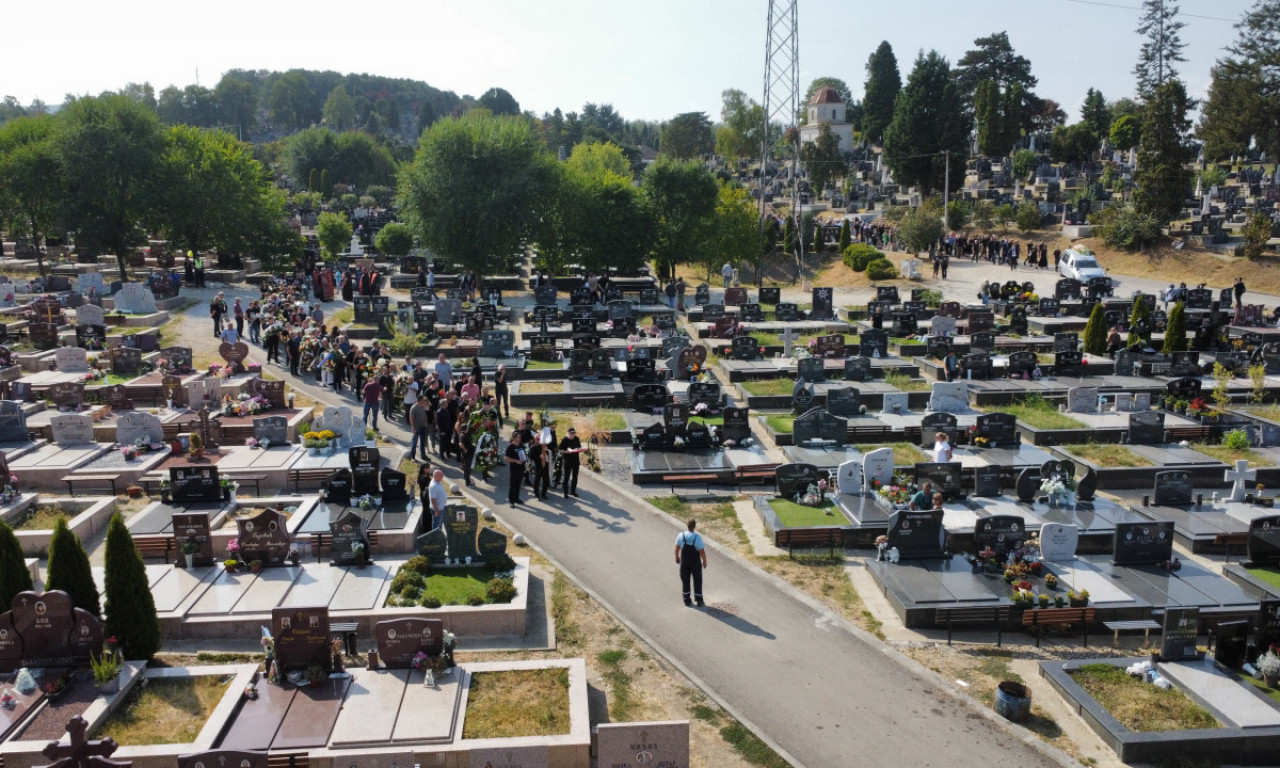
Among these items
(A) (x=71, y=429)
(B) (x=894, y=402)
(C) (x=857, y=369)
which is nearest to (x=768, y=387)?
(C) (x=857, y=369)

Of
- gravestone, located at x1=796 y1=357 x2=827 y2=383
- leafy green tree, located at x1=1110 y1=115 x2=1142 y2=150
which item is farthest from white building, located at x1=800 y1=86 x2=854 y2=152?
gravestone, located at x1=796 y1=357 x2=827 y2=383

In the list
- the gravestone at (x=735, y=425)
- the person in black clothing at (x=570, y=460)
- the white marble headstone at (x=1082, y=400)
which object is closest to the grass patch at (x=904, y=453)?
the gravestone at (x=735, y=425)

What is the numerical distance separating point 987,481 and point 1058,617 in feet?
17.2

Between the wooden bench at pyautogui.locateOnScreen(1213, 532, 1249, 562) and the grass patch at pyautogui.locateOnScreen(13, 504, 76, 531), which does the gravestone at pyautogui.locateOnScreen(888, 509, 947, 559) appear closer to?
the wooden bench at pyautogui.locateOnScreen(1213, 532, 1249, 562)

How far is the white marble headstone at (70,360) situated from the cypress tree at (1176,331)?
34.7 meters

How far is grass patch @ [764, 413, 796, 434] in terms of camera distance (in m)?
26.3

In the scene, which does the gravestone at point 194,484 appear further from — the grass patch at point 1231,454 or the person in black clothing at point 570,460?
the grass patch at point 1231,454

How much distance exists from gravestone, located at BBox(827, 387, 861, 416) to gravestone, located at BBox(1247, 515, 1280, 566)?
10.5 metres

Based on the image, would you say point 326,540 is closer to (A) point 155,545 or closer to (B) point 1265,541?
(A) point 155,545

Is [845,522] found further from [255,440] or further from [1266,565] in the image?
[255,440]

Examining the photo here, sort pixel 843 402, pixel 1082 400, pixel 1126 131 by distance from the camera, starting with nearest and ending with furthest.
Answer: pixel 843 402
pixel 1082 400
pixel 1126 131

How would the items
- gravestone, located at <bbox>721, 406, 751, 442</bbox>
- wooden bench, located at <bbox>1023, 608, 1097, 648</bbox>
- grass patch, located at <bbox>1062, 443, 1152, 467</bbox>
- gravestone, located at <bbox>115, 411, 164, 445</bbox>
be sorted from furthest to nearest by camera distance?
gravestone, located at <bbox>721, 406, 751, 442</bbox> → grass patch, located at <bbox>1062, 443, 1152, 467</bbox> → gravestone, located at <bbox>115, 411, 164, 445</bbox> → wooden bench, located at <bbox>1023, 608, 1097, 648</bbox>

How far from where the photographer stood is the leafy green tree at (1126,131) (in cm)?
8206

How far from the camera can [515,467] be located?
68.5 ft
